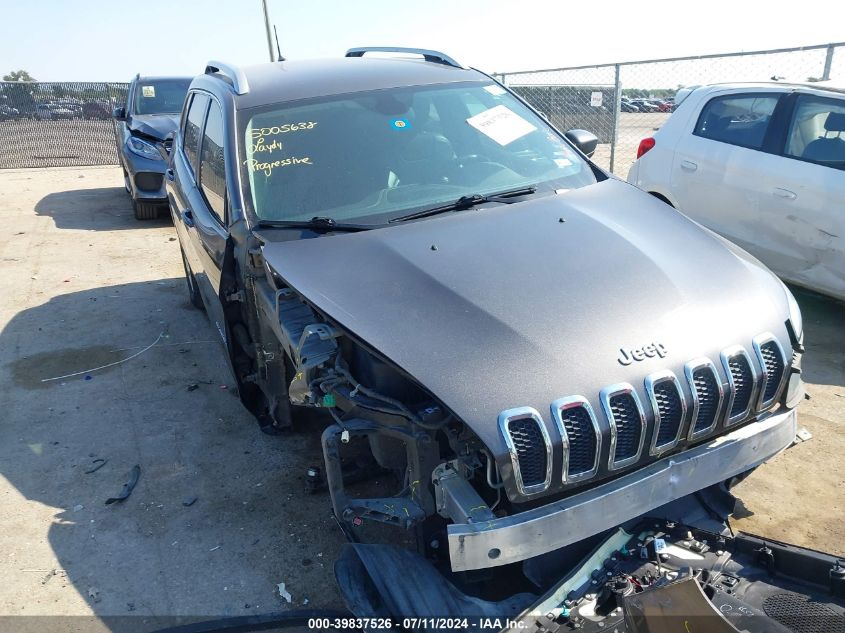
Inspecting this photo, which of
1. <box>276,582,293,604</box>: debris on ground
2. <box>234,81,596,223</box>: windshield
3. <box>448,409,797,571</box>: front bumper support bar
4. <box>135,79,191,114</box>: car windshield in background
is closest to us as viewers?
<box>448,409,797,571</box>: front bumper support bar

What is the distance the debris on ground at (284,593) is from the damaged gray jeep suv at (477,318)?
1.76 ft

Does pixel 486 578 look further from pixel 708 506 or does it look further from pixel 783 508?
pixel 783 508

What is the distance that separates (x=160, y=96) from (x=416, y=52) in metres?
7.48

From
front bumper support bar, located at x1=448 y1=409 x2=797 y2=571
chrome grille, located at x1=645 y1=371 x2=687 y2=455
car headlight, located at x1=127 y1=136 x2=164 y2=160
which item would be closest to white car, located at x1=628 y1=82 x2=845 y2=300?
front bumper support bar, located at x1=448 y1=409 x2=797 y2=571

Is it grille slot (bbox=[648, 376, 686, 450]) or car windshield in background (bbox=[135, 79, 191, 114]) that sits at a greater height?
car windshield in background (bbox=[135, 79, 191, 114])

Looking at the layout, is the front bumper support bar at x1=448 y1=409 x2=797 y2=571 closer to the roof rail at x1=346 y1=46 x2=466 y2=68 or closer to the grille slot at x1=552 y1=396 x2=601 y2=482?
the grille slot at x1=552 y1=396 x2=601 y2=482

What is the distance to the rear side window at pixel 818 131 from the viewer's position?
16.7 feet

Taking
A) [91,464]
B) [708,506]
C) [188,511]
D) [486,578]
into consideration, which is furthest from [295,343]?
[91,464]

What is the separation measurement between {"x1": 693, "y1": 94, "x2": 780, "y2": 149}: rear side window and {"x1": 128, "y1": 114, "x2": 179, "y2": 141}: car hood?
6842 mm

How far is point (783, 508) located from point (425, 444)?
1.99 meters

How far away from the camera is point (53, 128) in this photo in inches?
666

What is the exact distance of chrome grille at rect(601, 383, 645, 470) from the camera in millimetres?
2221

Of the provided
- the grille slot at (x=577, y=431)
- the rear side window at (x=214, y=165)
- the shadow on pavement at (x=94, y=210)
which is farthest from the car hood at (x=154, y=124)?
the grille slot at (x=577, y=431)

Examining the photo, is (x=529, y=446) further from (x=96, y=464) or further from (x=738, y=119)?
(x=738, y=119)
